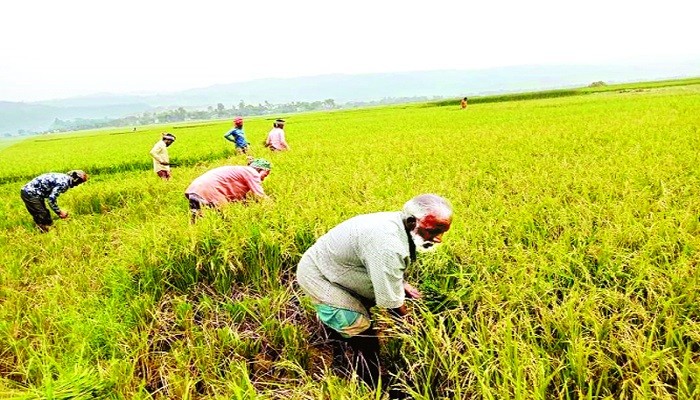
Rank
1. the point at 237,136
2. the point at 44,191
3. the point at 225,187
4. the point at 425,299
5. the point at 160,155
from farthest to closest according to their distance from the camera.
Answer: the point at 237,136 < the point at 160,155 < the point at 44,191 < the point at 225,187 < the point at 425,299

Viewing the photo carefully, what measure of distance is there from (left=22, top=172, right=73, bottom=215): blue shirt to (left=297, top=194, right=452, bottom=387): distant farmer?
5.40m

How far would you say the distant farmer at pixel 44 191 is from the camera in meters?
6.47

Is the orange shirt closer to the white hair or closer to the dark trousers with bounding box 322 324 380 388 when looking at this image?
the dark trousers with bounding box 322 324 380 388

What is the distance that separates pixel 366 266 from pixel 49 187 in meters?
6.18

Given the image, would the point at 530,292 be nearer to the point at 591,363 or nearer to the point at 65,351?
the point at 591,363

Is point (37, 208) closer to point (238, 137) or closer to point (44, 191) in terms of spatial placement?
point (44, 191)

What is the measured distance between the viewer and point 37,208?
656 centimetres

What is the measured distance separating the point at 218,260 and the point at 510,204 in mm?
2766

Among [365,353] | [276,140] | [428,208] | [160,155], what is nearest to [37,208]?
[160,155]

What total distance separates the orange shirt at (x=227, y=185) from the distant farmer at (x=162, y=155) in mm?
3664

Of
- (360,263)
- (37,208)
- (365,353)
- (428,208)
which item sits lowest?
(365,353)

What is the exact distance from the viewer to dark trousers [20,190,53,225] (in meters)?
6.48

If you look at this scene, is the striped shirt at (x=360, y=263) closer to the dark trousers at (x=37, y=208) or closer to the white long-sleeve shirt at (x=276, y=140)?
the dark trousers at (x=37, y=208)

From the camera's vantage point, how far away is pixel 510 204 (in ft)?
14.0
